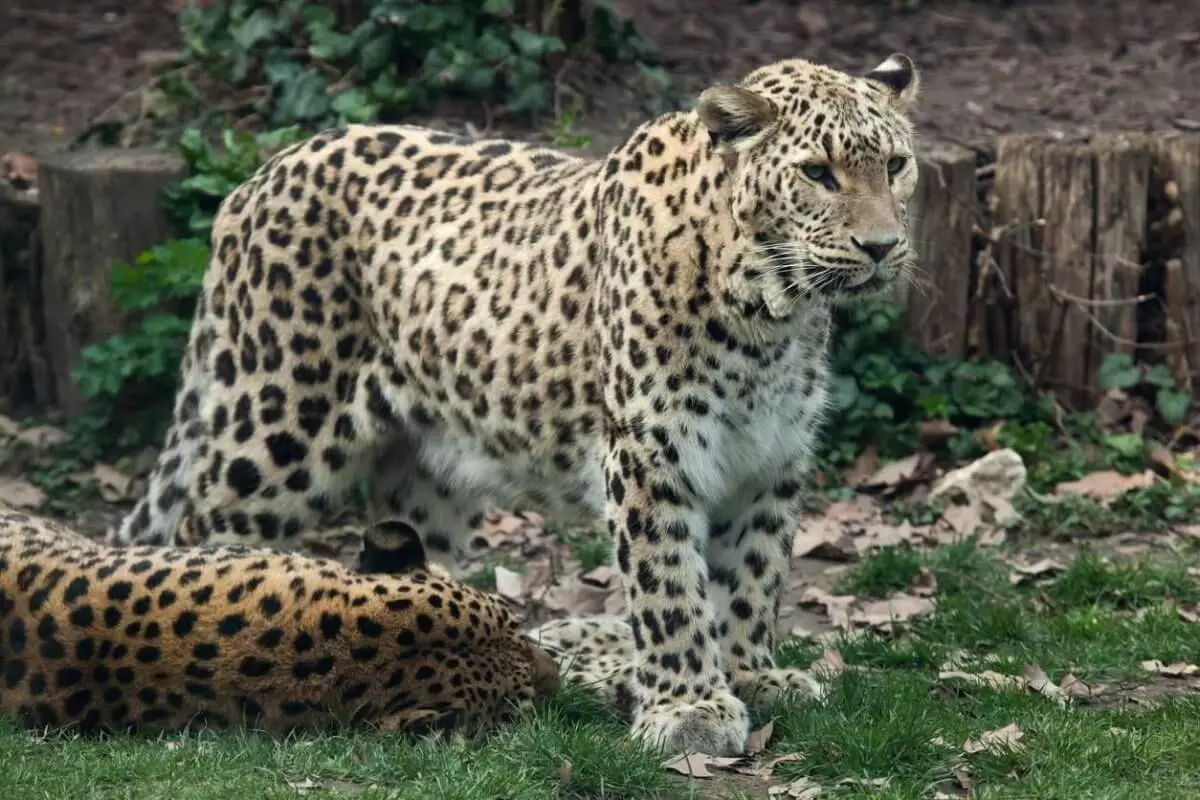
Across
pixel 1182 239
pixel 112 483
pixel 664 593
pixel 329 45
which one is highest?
pixel 329 45

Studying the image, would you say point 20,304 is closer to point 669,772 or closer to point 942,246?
point 942,246

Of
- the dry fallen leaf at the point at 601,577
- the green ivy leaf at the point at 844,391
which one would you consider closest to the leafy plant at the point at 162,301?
the dry fallen leaf at the point at 601,577

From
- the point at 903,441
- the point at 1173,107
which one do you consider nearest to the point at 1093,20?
the point at 1173,107

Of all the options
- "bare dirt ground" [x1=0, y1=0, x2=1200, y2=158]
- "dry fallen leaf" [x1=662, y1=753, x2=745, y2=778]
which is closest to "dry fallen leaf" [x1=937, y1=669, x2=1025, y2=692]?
"dry fallen leaf" [x1=662, y1=753, x2=745, y2=778]

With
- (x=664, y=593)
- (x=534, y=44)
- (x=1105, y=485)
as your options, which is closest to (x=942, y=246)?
(x=1105, y=485)

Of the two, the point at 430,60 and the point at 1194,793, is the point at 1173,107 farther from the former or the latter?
the point at 1194,793

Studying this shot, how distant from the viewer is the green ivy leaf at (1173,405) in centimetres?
1139

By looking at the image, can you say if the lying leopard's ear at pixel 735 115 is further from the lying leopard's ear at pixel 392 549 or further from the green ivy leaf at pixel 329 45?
the green ivy leaf at pixel 329 45

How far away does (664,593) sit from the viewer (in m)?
7.57

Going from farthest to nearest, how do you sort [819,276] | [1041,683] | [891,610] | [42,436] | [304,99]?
[304,99]
[42,436]
[891,610]
[1041,683]
[819,276]

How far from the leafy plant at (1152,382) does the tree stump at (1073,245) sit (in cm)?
9

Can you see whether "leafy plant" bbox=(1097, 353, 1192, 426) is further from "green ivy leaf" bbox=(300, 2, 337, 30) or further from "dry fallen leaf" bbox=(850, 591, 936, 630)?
"green ivy leaf" bbox=(300, 2, 337, 30)

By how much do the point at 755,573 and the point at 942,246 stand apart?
158 inches

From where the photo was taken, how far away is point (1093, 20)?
15453mm
